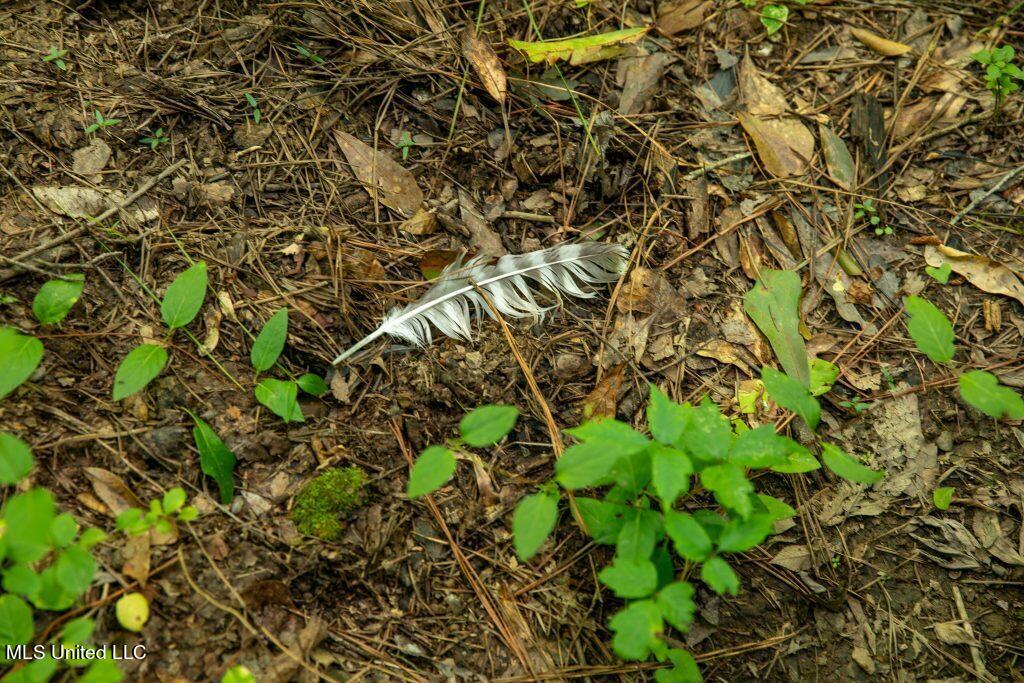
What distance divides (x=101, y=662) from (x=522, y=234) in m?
2.18

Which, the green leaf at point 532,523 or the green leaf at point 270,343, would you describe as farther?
the green leaf at point 270,343

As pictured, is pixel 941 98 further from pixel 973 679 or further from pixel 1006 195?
pixel 973 679

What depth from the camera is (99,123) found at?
2.63 metres

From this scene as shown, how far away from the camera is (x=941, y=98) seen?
3.16 meters

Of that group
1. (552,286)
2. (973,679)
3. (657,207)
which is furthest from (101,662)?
(973,679)

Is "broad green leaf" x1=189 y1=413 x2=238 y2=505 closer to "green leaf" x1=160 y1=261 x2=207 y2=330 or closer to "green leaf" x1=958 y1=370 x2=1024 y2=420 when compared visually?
"green leaf" x1=160 y1=261 x2=207 y2=330

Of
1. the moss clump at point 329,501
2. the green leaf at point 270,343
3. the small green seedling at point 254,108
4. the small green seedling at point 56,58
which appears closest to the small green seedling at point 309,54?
the small green seedling at point 254,108

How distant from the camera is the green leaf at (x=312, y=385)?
236cm

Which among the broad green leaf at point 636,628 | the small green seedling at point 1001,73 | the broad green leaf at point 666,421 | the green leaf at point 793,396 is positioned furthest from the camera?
the small green seedling at point 1001,73

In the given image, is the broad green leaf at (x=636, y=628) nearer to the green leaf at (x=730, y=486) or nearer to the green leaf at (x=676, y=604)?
the green leaf at (x=676, y=604)

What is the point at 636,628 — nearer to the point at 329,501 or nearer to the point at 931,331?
the point at 329,501

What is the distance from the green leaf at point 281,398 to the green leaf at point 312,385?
3 centimetres

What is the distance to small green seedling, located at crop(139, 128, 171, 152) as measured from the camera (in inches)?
105

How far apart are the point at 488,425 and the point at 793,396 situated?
109 centimetres
